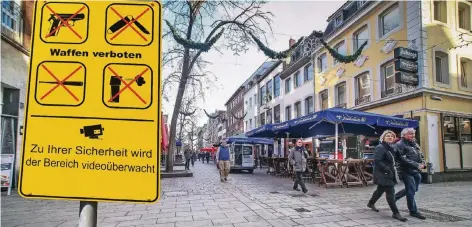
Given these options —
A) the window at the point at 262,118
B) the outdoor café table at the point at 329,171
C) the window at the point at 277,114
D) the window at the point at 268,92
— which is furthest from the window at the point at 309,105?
the outdoor café table at the point at 329,171

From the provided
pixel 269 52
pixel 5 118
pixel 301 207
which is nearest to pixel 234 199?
pixel 301 207

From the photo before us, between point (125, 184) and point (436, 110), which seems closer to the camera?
point (125, 184)

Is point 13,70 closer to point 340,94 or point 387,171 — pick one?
point 387,171

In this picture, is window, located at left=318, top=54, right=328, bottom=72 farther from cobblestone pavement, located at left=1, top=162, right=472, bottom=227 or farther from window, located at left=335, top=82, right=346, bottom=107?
cobblestone pavement, located at left=1, top=162, right=472, bottom=227

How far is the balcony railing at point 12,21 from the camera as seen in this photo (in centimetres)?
1016

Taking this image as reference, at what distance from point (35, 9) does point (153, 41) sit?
597mm

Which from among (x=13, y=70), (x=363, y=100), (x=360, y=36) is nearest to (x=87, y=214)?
(x=13, y=70)

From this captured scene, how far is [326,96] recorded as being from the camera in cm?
2164

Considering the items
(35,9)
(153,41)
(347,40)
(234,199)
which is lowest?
(234,199)

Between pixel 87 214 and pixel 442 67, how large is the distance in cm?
1702

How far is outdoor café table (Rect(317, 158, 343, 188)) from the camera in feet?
35.0

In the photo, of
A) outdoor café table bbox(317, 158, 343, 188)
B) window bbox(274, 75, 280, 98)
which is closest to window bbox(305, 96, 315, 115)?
window bbox(274, 75, 280, 98)

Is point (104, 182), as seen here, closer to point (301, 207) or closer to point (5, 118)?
point (301, 207)

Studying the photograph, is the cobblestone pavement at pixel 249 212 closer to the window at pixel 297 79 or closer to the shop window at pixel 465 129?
the shop window at pixel 465 129
